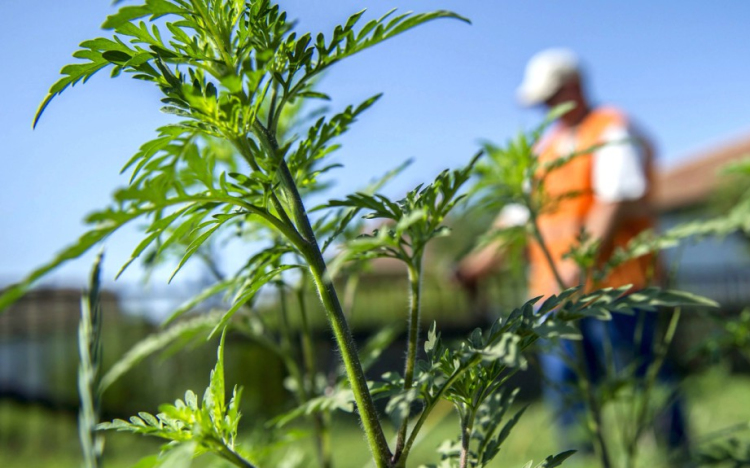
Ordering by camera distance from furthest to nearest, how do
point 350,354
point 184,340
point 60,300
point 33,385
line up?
point 60,300 < point 33,385 < point 184,340 < point 350,354

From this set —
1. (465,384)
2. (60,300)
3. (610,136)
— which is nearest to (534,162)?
Answer: (465,384)

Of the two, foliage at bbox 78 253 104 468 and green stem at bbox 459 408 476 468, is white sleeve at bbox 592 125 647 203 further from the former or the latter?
foliage at bbox 78 253 104 468

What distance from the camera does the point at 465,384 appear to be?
884 mm

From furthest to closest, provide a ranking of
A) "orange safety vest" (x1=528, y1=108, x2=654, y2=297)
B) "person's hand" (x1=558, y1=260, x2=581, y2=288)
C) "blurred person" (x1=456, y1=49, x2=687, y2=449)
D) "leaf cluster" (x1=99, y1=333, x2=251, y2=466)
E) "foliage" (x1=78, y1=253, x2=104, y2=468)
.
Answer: "orange safety vest" (x1=528, y1=108, x2=654, y2=297) → "blurred person" (x1=456, y1=49, x2=687, y2=449) → "person's hand" (x1=558, y1=260, x2=581, y2=288) → "leaf cluster" (x1=99, y1=333, x2=251, y2=466) → "foliage" (x1=78, y1=253, x2=104, y2=468)

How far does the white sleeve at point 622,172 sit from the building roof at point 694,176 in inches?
745

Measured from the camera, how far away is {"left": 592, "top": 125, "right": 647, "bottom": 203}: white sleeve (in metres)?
3.15

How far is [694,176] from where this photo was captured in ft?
81.4

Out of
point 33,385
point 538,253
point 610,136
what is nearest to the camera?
point 610,136

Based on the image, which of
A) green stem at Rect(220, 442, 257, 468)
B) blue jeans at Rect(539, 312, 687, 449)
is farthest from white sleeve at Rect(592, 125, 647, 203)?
green stem at Rect(220, 442, 257, 468)

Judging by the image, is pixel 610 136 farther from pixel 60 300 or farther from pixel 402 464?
pixel 60 300

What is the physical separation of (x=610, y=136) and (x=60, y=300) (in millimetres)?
9171

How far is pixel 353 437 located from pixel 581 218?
13.0ft

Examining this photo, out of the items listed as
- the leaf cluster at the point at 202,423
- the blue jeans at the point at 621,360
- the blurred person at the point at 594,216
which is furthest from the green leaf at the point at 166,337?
the blue jeans at the point at 621,360

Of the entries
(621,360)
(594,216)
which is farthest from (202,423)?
(621,360)
